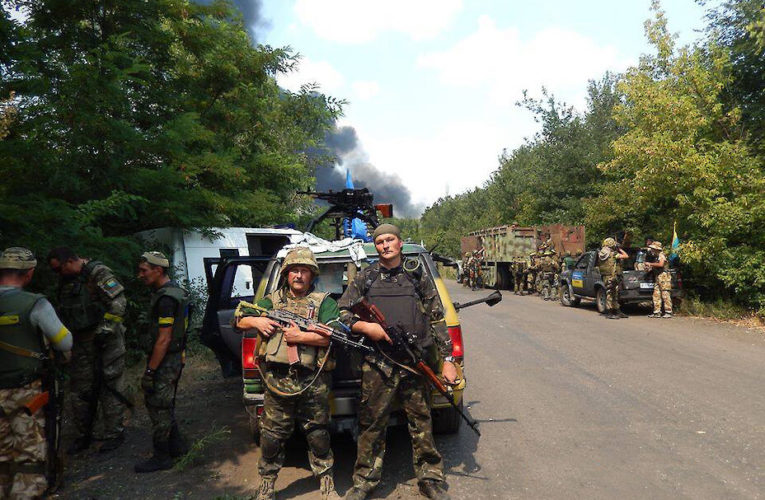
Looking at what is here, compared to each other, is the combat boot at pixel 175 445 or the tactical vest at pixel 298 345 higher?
the tactical vest at pixel 298 345

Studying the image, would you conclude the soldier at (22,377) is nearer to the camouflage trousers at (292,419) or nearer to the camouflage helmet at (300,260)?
the camouflage trousers at (292,419)

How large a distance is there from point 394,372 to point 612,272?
958 cm

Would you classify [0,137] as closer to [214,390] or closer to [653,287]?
[214,390]

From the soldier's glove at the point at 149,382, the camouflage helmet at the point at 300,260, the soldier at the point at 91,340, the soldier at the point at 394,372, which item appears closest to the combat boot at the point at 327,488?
the soldier at the point at 394,372

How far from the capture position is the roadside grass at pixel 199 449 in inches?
157

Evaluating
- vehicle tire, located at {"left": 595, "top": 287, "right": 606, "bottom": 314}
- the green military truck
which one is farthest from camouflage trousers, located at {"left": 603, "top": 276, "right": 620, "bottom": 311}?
the green military truck

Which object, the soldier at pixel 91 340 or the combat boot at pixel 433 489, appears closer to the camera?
the combat boot at pixel 433 489

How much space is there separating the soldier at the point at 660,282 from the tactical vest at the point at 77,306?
424 inches

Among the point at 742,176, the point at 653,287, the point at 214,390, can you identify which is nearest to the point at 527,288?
the point at 653,287

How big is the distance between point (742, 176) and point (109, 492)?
1245cm

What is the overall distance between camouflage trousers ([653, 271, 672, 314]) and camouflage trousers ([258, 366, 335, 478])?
10.2 metres

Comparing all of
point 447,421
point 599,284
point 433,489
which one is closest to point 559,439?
point 447,421

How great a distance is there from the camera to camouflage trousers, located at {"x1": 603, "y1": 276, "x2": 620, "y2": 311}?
38.1 ft

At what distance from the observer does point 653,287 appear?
38.5ft
